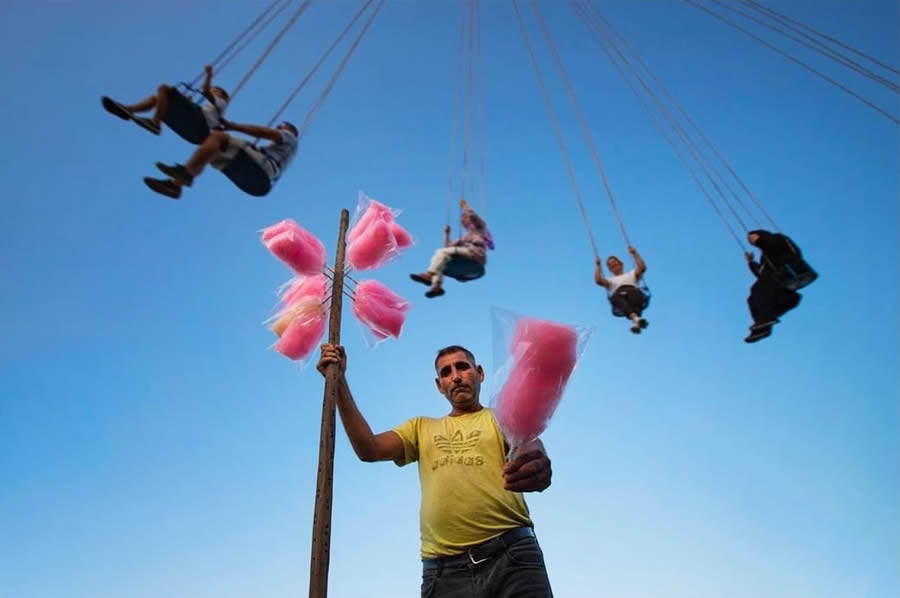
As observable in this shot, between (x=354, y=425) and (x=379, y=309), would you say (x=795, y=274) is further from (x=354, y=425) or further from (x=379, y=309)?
(x=354, y=425)

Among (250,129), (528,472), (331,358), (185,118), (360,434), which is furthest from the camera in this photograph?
(250,129)

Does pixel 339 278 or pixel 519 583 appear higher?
pixel 339 278

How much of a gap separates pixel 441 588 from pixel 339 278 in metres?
2.20

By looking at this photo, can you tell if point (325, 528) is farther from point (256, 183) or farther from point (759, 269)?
point (759, 269)

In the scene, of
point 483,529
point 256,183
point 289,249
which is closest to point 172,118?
point 256,183

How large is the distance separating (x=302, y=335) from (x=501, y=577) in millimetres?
2172

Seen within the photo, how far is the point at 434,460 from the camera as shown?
10.5 ft

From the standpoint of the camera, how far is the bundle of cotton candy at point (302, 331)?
429cm

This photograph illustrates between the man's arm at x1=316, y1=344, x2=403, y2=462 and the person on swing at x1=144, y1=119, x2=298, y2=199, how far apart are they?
1.21 m

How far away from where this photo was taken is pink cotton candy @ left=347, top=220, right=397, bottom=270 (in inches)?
179

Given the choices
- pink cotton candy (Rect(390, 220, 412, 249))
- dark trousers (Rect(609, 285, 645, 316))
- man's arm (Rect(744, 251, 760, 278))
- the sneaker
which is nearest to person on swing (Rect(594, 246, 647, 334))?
dark trousers (Rect(609, 285, 645, 316))

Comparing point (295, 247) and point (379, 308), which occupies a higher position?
point (295, 247)

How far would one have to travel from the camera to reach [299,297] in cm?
445

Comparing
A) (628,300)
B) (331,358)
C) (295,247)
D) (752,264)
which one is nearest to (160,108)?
(295,247)
